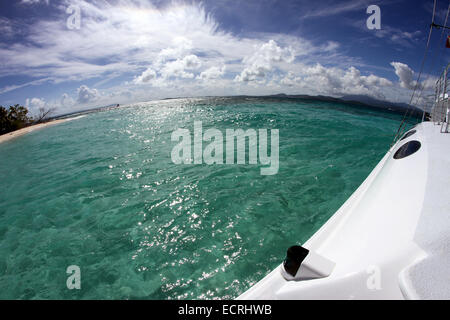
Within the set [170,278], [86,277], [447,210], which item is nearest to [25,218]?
[86,277]

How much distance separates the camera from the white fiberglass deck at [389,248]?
1.54 m

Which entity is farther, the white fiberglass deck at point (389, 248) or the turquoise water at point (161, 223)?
the turquoise water at point (161, 223)

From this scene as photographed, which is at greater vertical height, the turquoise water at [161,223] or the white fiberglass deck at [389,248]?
the white fiberglass deck at [389,248]

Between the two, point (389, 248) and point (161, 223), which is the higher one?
point (389, 248)

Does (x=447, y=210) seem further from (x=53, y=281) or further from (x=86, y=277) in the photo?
(x=53, y=281)

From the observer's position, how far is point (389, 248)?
1841mm

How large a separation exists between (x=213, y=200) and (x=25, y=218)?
5.56 meters

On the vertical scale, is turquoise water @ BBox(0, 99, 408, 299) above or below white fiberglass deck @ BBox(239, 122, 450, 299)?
below

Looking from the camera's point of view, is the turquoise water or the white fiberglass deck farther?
the turquoise water

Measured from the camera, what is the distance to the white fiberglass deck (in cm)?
154

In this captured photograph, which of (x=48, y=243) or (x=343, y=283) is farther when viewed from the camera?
(x=48, y=243)

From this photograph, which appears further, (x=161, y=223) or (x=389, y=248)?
(x=161, y=223)

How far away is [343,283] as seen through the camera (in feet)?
5.67
